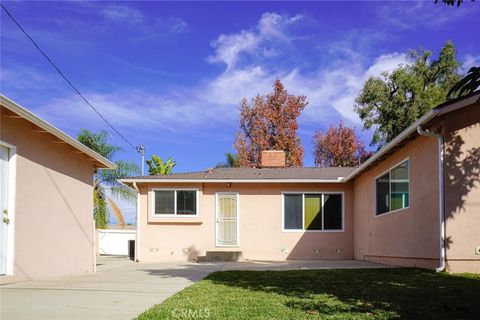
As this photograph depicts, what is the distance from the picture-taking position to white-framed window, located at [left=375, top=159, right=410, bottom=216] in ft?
41.1

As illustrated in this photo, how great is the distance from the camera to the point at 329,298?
22.1 feet

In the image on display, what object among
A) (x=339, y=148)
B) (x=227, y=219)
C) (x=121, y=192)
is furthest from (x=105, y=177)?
(x=339, y=148)

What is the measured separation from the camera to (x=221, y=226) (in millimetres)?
18359

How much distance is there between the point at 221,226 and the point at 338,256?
14.0ft

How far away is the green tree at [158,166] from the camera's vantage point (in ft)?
101

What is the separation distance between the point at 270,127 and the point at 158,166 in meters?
7.78

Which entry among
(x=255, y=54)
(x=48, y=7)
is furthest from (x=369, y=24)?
(x=48, y=7)

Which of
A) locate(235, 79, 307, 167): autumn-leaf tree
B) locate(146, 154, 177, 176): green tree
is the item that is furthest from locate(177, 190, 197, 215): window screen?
locate(235, 79, 307, 167): autumn-leaf tree

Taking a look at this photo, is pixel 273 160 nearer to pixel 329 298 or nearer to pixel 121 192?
pixel 121 192

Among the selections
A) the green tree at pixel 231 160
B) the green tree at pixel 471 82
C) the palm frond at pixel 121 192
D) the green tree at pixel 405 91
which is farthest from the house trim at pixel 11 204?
the green tree at pixel 405 91

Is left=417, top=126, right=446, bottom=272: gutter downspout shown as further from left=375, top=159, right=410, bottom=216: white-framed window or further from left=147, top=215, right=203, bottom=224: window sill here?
left=147, top=215, right=203, bottom=224: window sill

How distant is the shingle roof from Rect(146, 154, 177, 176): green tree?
11160mm

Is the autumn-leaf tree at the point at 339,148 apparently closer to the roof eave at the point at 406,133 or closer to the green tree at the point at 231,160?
the green tree at the point at 231,160
